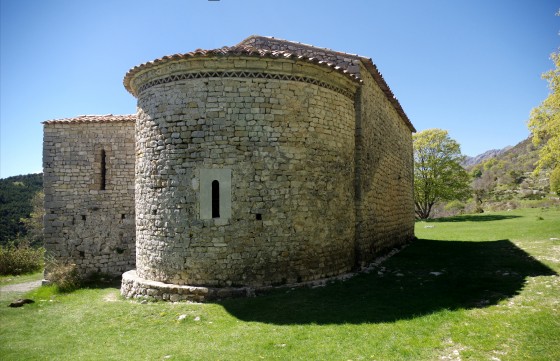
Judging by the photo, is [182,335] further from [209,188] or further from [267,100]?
[267,100]

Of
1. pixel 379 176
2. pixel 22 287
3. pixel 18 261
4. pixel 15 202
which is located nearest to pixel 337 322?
pixel 379 176

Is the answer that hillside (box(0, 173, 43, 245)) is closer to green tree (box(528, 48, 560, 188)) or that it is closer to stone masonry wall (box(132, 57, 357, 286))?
stone masonry wall (box(132, 57, 357, 286))

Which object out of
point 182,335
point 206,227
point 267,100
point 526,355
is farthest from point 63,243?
point 526,355

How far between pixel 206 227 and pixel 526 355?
21.2 feet

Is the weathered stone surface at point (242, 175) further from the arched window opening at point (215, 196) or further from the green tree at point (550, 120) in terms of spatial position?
the green tree at point (550, 120)

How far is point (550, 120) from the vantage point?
15984 mm

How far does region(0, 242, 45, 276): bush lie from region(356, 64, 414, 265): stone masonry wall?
16.2 m

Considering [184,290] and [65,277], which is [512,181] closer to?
[184,290]

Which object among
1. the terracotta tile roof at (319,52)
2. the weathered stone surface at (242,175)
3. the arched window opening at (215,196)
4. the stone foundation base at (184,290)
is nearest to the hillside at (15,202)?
the stone foundation base at (184,290)

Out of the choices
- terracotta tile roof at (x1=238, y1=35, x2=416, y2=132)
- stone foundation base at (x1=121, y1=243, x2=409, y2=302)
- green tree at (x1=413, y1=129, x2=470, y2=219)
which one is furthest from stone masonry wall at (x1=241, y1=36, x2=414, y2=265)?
green tree at (x1=413, y1=129, x2=470, y2=219)

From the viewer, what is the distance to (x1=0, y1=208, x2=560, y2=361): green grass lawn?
5.63 m

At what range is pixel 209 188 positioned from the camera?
28.2 ft

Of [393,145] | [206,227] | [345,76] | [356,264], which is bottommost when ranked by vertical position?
[356,264]

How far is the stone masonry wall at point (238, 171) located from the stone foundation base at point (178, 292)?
0.68ft
